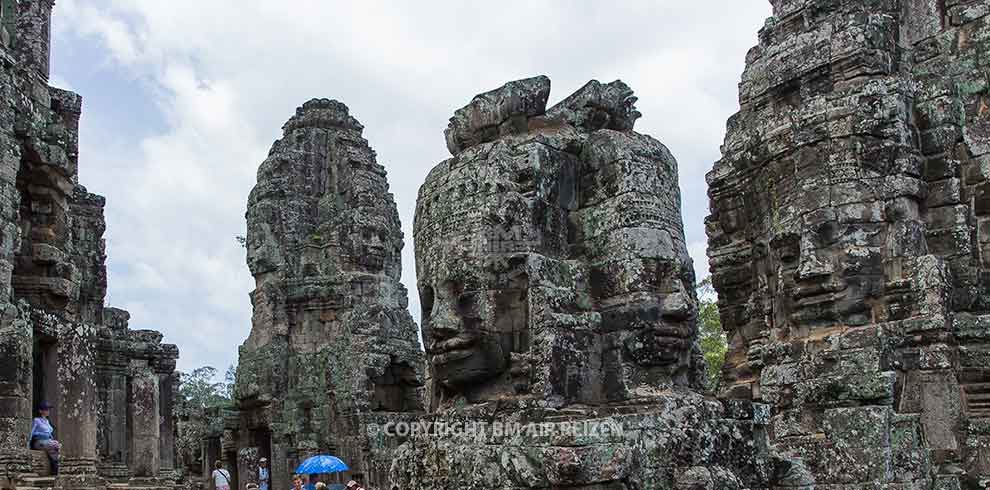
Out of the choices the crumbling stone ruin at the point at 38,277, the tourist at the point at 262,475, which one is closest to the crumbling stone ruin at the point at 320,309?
the tourist at the point at 262,475

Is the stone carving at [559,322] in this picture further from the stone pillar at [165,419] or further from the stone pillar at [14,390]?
the stone pillar at [165,419]

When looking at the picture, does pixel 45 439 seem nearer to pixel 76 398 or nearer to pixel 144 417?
pixel 76 398

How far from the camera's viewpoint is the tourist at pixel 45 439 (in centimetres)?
1289

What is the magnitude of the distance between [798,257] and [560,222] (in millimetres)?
3480

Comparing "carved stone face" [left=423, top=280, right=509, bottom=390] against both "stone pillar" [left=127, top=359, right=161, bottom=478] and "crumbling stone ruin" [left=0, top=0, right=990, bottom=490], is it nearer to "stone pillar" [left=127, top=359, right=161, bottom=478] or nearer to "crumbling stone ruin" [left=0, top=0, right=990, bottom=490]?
"crumbling stone ruin" [left=0, top=0, right=990, bottom=490]

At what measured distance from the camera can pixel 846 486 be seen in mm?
8633

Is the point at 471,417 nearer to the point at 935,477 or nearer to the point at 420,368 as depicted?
the point at 935,477

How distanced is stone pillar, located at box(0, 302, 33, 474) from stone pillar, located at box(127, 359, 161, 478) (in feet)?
28.6

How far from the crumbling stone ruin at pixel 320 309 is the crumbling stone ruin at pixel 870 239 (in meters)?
15.3

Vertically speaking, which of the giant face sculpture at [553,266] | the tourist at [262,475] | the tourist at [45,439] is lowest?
the tourist at [262,475]

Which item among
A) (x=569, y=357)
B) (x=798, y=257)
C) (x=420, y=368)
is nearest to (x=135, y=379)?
(x=420, y=368)

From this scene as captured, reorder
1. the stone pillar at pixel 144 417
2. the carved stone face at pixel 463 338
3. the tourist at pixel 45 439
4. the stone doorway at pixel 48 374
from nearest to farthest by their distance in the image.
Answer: the carved stone face at pixel 463 338, the tourist at pixel 45 439, the stone doorway at pixel 48 374, the stone pillar at pixel 144 417

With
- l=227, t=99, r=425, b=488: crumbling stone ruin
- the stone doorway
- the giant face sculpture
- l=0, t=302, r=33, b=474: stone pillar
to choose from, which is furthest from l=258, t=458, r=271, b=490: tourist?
the giant face sculpture

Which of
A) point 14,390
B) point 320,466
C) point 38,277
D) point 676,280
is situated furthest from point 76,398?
point 676,280
